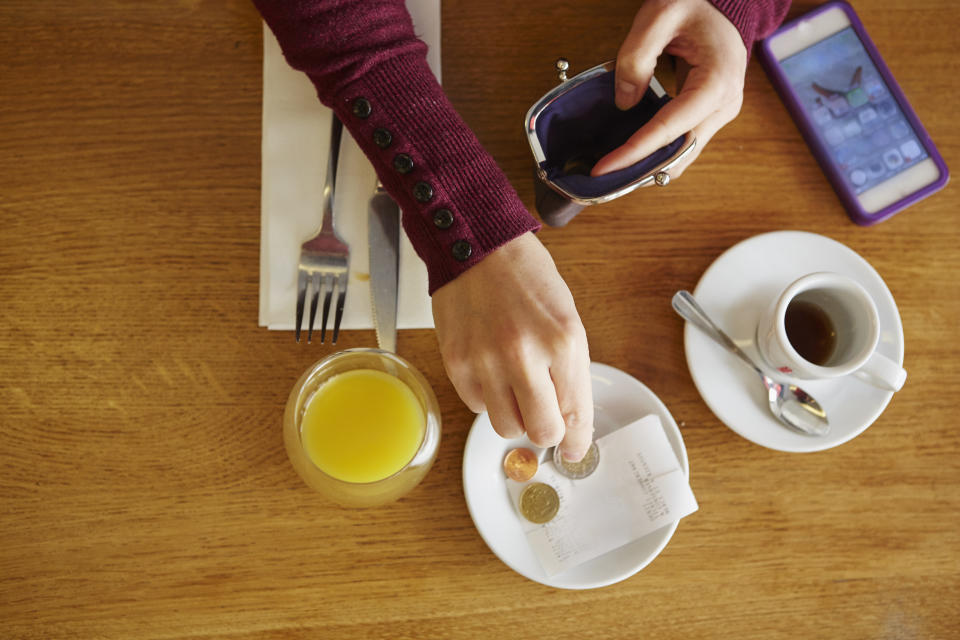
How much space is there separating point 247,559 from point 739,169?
0.74m

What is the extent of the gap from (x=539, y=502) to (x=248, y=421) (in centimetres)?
35

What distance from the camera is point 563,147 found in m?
0.69

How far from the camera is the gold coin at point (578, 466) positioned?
0.77 m

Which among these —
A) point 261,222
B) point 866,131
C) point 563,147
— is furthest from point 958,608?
point 261,222

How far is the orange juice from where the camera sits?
715 mm

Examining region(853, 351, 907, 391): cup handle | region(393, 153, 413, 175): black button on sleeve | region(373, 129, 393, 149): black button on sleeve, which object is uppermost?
region(373, 129, 393, 149): black button on sleeve

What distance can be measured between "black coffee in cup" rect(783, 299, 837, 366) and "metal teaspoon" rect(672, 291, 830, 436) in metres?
0.04

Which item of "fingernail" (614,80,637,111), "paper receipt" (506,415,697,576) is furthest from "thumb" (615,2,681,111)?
"paper receipt" (506,415,697,576)

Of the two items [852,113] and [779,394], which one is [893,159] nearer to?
[852,113]

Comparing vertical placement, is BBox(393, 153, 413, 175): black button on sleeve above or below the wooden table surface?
above

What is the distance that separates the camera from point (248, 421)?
77cm

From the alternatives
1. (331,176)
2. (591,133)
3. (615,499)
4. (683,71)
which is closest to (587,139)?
(591,133)

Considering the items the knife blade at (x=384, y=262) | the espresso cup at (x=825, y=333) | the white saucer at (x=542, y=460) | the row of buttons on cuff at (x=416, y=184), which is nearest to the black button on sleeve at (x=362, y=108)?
the row of buttons on cuff at (x=416, y=184)

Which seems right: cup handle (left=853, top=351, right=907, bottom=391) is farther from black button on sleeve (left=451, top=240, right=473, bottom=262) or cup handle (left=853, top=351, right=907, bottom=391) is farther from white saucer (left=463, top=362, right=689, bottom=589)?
black button on sleeve (left=451, top=240, right=473, bottom=262)
